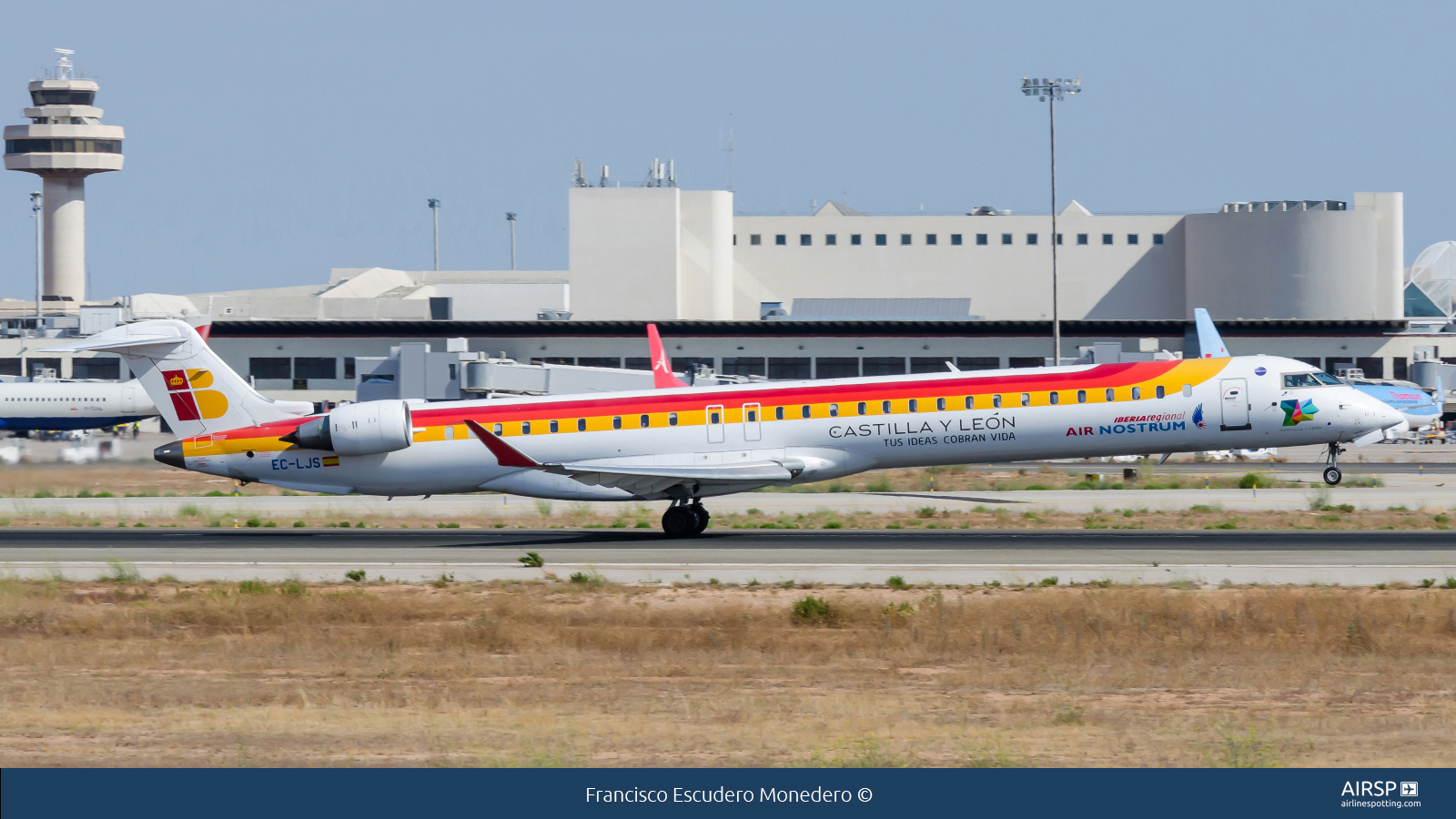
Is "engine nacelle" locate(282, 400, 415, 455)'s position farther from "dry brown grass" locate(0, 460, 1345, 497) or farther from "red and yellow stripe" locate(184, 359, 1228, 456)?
"dry brown grass" locate(0, 460, 1345, 497)

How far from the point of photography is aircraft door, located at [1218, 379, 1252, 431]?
30.9 metres

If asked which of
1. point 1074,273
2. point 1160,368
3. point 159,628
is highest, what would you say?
point 1074,273

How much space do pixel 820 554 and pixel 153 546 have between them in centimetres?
1379

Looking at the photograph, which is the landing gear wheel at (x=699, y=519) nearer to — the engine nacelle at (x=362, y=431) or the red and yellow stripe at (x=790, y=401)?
the red and yellow stripe at (x=790, y=401)

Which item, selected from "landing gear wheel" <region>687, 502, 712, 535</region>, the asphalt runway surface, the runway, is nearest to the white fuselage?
"landing gear wheel" <region>687, 502, 712, 535</region>

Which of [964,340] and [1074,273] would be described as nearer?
[964,340]

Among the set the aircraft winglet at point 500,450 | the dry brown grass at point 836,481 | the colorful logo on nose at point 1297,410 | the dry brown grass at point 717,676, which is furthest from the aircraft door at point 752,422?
the dry brown grass at point 836,481

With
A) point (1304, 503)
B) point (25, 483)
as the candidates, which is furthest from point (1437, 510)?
point (25, 483)

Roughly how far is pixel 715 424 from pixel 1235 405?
36.3 feet

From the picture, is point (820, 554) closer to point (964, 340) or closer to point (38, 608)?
point (38, 608)

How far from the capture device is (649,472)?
29453 millimetres

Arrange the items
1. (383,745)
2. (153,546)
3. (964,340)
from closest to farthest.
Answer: (383,745)
(153,546)
(964,340)

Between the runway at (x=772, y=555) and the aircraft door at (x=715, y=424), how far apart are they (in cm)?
213

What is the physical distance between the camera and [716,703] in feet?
48.4
